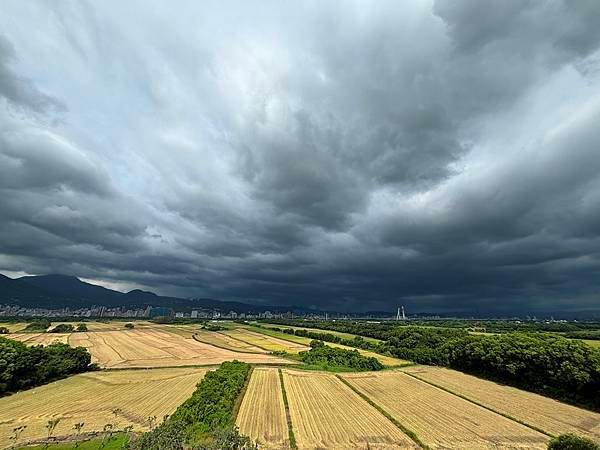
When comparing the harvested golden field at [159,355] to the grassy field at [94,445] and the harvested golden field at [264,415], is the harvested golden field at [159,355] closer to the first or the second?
the harvested golden field at [264,415]

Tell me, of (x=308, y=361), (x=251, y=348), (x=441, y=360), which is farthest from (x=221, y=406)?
(x=251, y=348)

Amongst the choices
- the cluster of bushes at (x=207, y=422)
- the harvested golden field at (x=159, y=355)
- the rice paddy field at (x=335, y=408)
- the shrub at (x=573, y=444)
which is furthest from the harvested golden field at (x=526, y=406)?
the harvested golden field at (x=159, y=355)

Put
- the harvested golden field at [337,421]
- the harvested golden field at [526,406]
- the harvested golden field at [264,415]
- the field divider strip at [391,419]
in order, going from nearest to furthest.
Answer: the harvested golden field at [337,421], the field divider strip at [391,419], the harvested golden field at [264,415], the harvested golden field at [526,406]

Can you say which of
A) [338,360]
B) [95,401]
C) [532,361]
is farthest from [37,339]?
[532,361]

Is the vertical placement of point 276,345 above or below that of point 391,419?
above

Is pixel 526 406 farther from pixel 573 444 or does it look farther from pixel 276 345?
pixel 276 345

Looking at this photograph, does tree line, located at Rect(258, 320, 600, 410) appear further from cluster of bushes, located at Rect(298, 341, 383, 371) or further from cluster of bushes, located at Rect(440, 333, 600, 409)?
cluster of bushes, located at Rect(298, 341, 383, 371)
